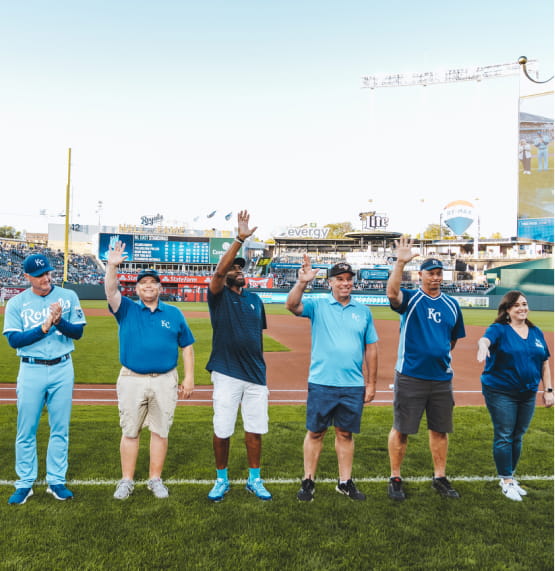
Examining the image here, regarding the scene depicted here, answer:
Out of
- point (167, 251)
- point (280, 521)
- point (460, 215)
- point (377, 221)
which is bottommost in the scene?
point (280, 521)

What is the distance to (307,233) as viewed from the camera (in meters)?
75.5

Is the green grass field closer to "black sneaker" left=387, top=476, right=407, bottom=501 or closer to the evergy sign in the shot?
"black sneaker" left=387, top=476, right=407, bottom=501

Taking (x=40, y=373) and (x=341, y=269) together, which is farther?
(x=341, y=269)

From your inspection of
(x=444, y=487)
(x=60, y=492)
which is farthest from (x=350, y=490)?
(x=60, y=492)

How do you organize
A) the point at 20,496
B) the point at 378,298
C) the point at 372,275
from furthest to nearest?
the point at 372,275, the point at 378,298, the point at 20,496

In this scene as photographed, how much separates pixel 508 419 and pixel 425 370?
35.3 inches

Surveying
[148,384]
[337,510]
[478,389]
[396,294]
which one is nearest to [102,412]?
[148,384]

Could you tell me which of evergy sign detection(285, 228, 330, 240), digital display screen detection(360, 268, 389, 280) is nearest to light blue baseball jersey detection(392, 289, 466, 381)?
digital display screen detection(360, 268, 389, 280)

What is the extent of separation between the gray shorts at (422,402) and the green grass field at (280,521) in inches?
25.3

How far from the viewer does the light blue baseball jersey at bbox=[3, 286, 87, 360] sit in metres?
4.04

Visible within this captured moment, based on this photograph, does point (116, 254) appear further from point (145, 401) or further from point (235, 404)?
point (235, 404)

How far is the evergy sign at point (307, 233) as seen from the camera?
247 ft

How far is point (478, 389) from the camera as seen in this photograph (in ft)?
32.4

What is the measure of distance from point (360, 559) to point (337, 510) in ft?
2.35
